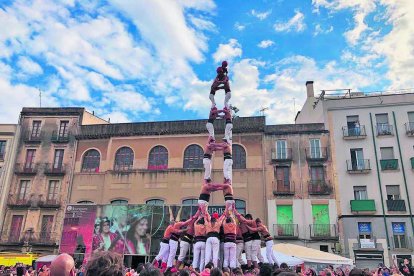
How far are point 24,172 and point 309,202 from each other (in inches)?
1031

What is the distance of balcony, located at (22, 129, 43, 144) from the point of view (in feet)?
117

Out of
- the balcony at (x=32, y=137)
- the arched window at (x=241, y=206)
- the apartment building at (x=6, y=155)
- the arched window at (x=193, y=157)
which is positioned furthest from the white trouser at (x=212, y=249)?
the balcony at (x=32, y=137)

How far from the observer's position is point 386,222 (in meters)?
28.2

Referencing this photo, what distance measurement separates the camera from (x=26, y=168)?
114ft

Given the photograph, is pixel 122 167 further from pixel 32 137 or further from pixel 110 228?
pixel 32 137

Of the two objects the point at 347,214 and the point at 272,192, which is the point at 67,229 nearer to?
the point at 272,192

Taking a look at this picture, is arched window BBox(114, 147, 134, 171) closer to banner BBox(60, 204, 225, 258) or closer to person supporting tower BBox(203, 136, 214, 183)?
banner BBox(60, 204, 225, 258)

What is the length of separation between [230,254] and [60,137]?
91.1 ft

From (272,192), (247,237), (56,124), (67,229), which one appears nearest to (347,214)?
(272,192)

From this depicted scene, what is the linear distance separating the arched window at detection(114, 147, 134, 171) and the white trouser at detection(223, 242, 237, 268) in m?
21.8

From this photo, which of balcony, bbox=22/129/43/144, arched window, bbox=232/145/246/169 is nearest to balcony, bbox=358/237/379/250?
arched window, bbox=232/145/246/169

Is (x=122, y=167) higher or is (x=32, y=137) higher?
(x=32, y=137)

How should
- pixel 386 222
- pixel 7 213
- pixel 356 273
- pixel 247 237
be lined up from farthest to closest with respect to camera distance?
pixel 7 213 < pixel 386 222 < pixel 247 237 < pixel 356 273

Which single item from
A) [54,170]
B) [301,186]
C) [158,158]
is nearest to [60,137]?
[54,170]
